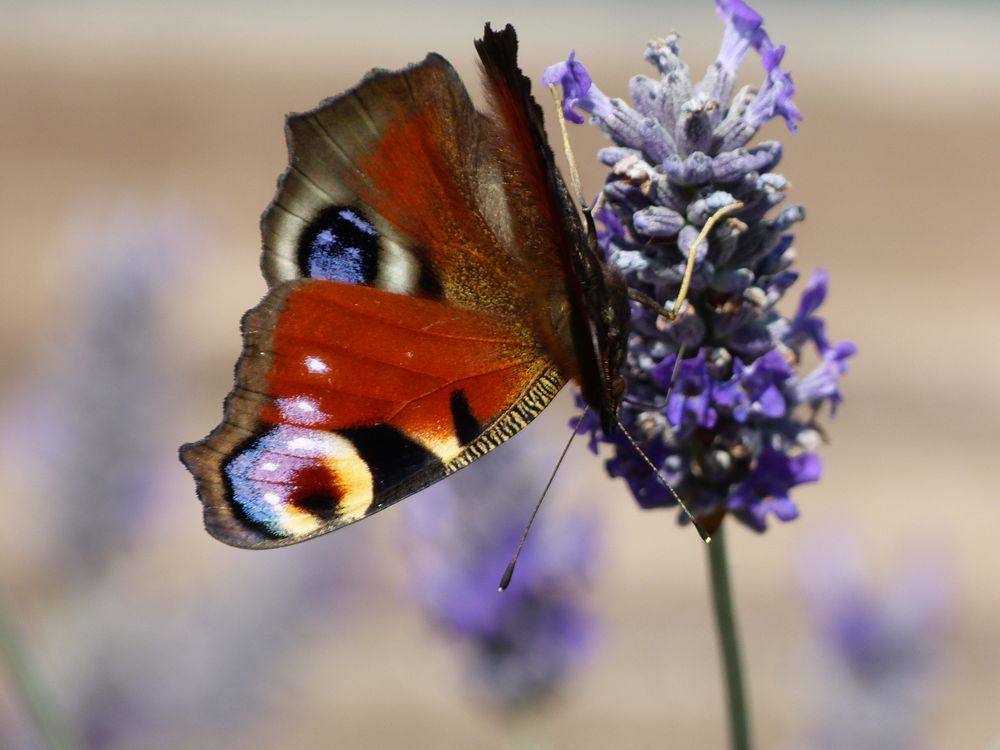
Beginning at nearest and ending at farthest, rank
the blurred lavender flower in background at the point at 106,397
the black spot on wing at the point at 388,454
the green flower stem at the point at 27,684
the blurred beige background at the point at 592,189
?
the black spot on wing at the point at 388,454 < the green flower stem at the point at 27,684 < the blurred lavender flower in background at the point at 106,397 < the blurred beige background at the point at 592,189

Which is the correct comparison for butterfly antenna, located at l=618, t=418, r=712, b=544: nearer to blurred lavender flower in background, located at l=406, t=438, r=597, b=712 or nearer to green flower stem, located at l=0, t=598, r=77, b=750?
green flower stem, located at l=0, t=598, r=77, b=750

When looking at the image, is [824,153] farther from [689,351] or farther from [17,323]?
[689,351]

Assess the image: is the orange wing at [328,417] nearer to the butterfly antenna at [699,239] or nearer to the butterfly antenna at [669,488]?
the butterfly antenna at [669,488]

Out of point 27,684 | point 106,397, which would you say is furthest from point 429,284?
point 106,397

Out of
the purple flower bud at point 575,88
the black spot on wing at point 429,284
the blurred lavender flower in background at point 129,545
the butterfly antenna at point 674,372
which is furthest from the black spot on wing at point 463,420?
the blurred lavender flower in background at point 129,545

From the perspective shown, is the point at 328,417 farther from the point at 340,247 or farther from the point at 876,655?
the point at 876,655

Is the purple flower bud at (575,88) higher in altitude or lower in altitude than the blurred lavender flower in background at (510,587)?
higher
